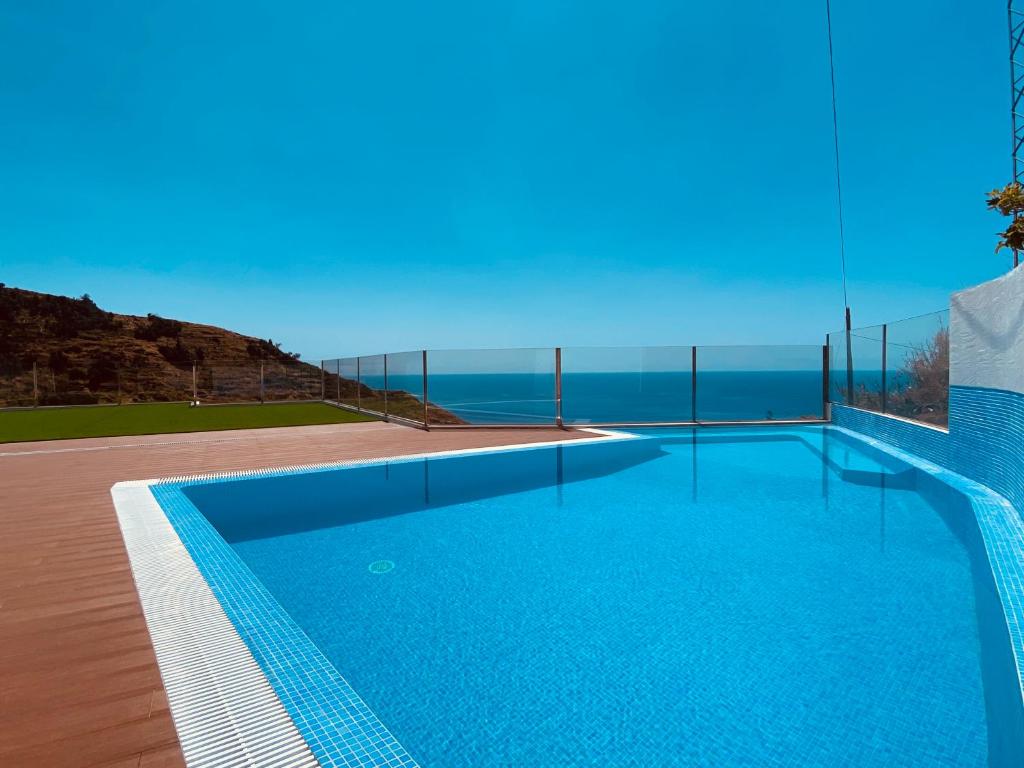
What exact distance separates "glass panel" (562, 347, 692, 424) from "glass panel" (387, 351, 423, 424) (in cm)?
319

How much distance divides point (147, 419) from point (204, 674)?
1221 centimetres

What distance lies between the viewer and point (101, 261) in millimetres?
23406

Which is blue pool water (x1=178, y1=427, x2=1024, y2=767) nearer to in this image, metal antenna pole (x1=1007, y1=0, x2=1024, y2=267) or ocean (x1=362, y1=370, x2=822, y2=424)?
ocean (x1=362, y1=370, x2=822, y2=424)

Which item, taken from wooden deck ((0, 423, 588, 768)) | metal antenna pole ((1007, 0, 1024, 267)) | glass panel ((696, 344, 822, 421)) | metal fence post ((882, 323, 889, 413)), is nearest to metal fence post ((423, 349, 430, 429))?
wooden deck ((0, 423, 588, 768))

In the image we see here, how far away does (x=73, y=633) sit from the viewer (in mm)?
2088

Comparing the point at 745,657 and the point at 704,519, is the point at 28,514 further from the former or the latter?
the point at 704,519

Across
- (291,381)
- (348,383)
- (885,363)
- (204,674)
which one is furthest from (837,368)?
(291,381)

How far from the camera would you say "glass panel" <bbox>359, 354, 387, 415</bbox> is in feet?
42.8

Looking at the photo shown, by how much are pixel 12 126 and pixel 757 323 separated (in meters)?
28.6

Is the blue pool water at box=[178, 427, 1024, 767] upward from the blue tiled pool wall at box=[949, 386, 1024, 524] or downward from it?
downward

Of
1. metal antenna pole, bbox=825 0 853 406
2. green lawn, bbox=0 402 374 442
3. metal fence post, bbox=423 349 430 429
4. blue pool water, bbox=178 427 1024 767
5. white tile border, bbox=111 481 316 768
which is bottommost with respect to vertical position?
blue pool water, bbox=178 427 1024 767

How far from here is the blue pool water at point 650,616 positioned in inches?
73.4

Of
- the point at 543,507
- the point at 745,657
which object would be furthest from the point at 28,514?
the point at 745,657

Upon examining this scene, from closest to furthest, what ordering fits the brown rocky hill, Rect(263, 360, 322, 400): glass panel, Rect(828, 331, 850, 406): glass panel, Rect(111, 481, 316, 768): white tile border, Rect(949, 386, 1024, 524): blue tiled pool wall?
1. Rect(111, 481, 316, 768): white tile border
2. Rect(949, 386, 1024, 524): blue tiled pool wall
3. Rect(828, 331, 850, 406): glass panel
4. the brown rocky hill
5. Rect(263, 360, 322, 400): glass panel
